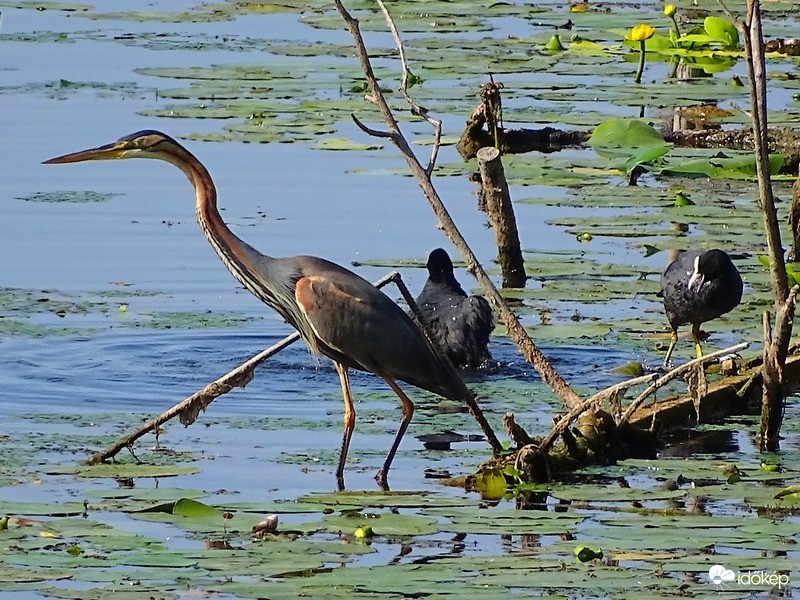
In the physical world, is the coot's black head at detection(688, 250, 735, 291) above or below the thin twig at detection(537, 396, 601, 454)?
above

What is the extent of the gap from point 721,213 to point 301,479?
18.9ft

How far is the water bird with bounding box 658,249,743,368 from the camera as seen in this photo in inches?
358

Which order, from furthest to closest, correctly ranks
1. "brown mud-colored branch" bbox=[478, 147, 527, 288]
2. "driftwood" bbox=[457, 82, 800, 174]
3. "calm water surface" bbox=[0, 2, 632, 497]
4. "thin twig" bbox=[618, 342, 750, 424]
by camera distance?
"driftwood" bbox=[457, 82, 800, 174], "brown mud-colored branch" bbox=[478, 147, 527, 288], "calm water surface" bbox=[0, 2, 632, 497], "thin twig" bbox=[618, 342, 750, 424]

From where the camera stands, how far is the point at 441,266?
991 cm


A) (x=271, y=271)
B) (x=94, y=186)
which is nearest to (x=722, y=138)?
(x=94, y=186)

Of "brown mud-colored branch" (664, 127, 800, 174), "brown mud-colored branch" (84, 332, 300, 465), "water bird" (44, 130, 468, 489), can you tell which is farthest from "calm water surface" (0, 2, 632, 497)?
"brown mud-colored branch" (664, 127, 800, 174)

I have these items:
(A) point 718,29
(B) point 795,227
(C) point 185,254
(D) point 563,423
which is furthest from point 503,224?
(A) point 718,29

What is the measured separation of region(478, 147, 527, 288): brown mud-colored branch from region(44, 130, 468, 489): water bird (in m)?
2.70

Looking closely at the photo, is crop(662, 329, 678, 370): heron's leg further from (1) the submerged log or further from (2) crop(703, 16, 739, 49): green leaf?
(2) crop(703, 16, 739, 49): green leaf

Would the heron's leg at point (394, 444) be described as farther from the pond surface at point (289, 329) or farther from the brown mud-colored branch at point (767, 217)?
the brown mud-colored branch at point (767, 217)

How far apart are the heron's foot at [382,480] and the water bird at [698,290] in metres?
2.28

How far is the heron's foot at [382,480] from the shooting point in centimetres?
682

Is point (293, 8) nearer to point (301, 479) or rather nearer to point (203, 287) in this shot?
point (203, 287)

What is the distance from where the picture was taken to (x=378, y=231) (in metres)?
11.9
